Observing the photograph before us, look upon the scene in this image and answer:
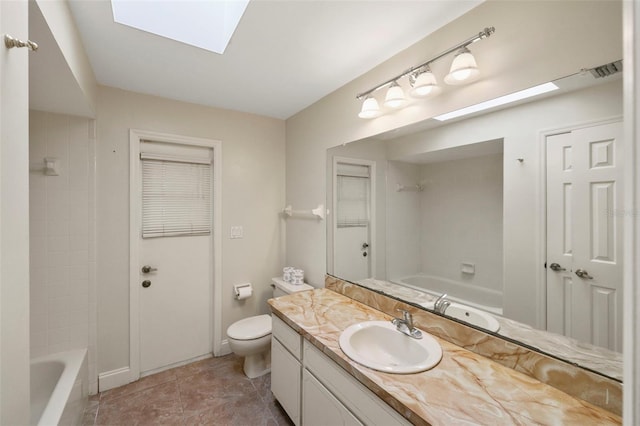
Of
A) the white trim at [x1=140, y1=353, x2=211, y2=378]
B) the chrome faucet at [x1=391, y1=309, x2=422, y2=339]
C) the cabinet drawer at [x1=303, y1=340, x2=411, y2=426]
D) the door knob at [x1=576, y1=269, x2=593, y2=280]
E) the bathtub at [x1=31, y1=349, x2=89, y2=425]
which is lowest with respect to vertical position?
the white trim at [x1=140, y1=353, x2=211, y2=378]

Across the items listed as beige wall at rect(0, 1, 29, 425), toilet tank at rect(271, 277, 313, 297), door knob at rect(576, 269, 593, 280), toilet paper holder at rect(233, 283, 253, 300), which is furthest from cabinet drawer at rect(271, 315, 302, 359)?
door knob at rect(576, 269, 593, 280)

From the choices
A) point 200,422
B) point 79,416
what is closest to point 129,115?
point 79,416

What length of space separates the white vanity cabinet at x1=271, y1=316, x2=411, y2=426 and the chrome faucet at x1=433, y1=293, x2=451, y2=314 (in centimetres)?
60

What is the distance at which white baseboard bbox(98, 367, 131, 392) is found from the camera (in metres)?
2.13

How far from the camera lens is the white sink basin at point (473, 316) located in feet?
4.17

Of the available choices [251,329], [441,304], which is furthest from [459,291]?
[251,329]

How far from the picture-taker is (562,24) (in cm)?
105

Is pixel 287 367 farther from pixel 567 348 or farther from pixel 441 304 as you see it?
pixel 567 348

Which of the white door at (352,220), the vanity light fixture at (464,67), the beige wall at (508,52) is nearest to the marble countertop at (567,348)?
the white door at (352,220)

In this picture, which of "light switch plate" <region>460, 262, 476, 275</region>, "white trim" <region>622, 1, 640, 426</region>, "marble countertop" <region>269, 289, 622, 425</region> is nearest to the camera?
"white trim" <region>622, 1, 640, 426</region>

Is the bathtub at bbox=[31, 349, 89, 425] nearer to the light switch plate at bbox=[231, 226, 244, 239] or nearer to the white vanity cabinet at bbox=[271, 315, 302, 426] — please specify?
the white vanity cabinet at bbox=[271, 315, 302, 426]

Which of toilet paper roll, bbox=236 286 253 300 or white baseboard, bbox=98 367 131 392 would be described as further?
toilet paper roll, bbox=236 286 253 300

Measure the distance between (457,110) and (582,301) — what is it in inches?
38.9

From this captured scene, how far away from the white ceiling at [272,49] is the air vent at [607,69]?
0.62m
